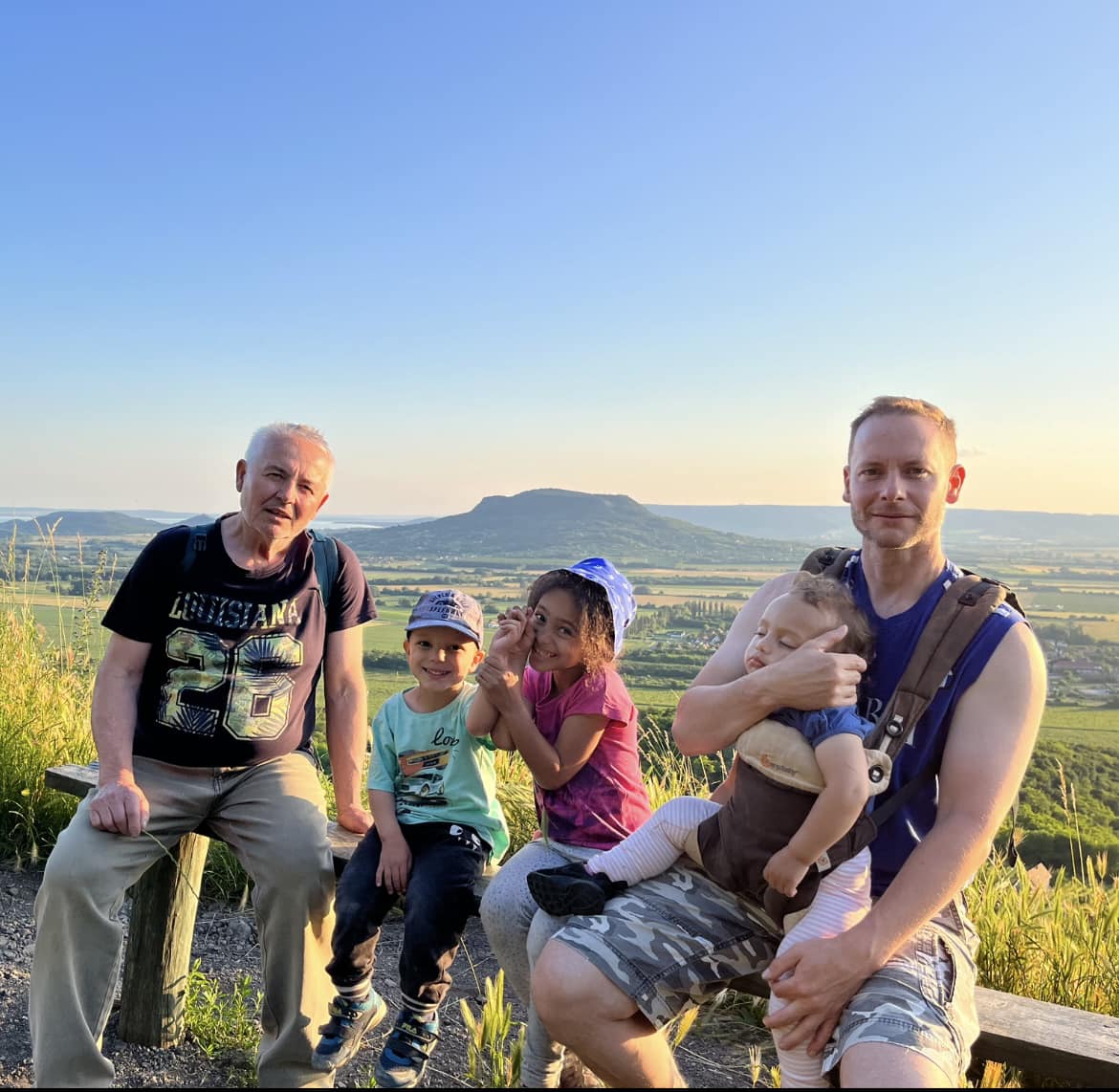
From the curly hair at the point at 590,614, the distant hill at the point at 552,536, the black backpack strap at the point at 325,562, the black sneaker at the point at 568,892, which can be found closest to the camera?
the black sneaker at the point at 568,892

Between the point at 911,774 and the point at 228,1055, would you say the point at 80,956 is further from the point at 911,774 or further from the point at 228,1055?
the point at 911,774

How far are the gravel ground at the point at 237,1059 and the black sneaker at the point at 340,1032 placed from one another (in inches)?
9.3

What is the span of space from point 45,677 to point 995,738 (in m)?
5.14

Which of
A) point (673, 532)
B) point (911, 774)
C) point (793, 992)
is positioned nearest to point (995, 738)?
point (911, 774)

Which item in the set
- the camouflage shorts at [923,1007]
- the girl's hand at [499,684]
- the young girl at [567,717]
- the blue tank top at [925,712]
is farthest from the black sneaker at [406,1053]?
the blue tank top at [925,712]

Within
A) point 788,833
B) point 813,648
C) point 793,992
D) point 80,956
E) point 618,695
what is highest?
point 813,648

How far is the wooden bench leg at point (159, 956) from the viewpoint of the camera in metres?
3.10

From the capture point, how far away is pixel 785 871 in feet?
6.93

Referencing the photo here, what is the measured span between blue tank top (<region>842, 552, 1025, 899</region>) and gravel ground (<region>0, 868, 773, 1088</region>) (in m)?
1.18

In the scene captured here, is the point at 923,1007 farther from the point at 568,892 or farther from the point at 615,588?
the point at 615,588

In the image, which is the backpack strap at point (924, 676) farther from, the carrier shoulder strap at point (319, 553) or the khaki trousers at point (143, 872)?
the carrier shoulder strap at point (319, 553)

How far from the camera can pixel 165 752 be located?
120 inches

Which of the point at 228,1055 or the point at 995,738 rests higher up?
the point at 995,738

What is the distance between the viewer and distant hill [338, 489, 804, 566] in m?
36.9
